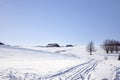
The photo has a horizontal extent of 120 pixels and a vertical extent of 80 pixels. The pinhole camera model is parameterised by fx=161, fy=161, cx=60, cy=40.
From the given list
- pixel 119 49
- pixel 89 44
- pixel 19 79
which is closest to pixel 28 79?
pixel 19 79

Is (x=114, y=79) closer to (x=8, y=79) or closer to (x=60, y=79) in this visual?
(x=60, y=79)

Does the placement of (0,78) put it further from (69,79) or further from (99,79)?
(99,79)

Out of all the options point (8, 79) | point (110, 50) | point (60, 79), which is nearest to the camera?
point (8, 79)

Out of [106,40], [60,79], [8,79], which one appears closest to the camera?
[8,79]

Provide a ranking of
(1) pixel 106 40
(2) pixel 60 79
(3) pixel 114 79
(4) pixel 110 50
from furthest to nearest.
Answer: (1) pixel 106 40, (4) pixel 110 50, (3) pixel 114 79, (2) pixel 60 79

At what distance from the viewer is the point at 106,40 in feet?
365

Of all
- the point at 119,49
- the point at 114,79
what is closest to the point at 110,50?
the point at 119,49

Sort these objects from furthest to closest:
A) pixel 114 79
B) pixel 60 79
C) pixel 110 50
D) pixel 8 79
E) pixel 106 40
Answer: pixel 106 40, pixel 110 50, pixel 114 79, pixel 60 79, pixel 8 79

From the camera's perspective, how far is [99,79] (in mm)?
12516

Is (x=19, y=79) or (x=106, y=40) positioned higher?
(x=106, y=40)

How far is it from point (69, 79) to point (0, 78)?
4896 millimetres

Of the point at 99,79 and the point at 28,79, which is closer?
the point at 28,79

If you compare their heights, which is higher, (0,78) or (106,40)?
(106,40)

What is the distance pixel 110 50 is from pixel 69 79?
302ft
